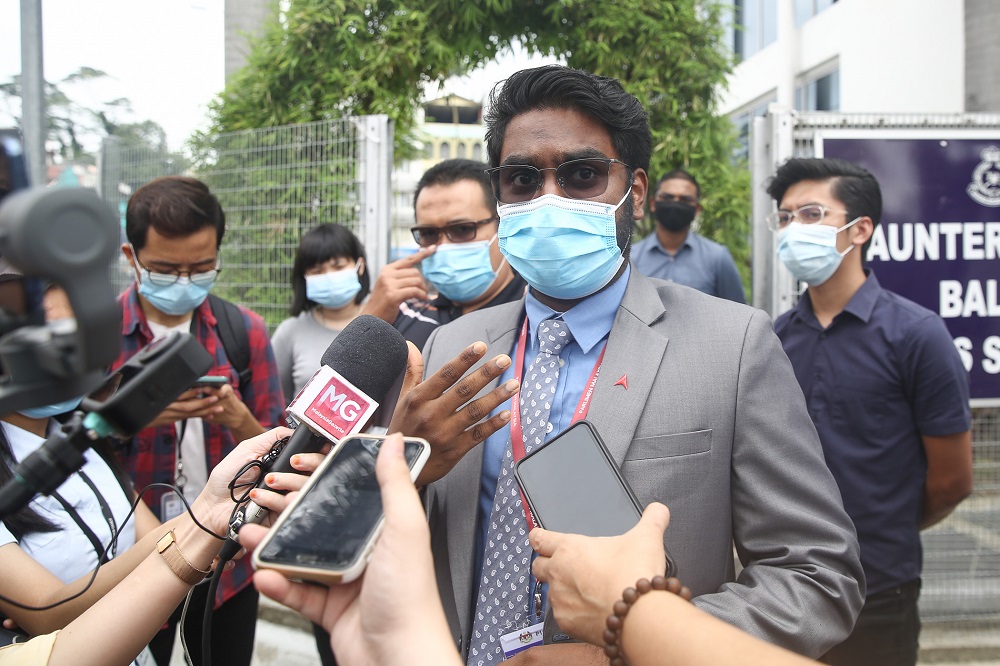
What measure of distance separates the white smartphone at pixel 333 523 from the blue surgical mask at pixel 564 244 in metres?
0.73

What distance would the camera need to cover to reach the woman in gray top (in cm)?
376

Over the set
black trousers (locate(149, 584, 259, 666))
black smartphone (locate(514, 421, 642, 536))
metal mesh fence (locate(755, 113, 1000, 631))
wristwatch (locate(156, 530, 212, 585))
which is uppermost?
black smartphone (locate(514, 421, 642, 536))

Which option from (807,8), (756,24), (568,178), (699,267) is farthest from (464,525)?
(756,24)

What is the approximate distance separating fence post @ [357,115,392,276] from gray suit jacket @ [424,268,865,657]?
2.88 metres

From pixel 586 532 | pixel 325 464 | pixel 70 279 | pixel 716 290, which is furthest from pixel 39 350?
pixel 716 290

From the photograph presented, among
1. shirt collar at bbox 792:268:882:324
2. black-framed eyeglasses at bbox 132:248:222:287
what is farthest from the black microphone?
shirt collar at bbox 792:268:882:324

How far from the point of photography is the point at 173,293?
276cm

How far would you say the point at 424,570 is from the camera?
3.26 ft

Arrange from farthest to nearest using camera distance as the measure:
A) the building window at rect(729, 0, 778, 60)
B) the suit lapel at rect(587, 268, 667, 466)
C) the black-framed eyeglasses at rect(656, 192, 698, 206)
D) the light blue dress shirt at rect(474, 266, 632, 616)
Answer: the building window at rect(729, 0, 778, 60), the black-framed eyeglasses at rect(656, 192, 698, 206), the light blue dress shirt at rect(474, 266, 632, 616), the suit lapel at rect(587, 268, 667, 466)

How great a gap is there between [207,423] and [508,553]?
1769 millimetres

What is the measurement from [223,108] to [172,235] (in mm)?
3863

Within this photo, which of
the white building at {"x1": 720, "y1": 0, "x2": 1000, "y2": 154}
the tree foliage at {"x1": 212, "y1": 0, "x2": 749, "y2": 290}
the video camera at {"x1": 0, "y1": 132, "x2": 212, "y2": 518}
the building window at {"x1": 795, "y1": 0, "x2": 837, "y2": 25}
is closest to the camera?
the video camera at {"x1": 0, "y1": 132, "x2": 212, "y2": 518}

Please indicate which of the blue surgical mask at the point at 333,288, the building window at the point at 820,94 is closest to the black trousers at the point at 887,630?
the blue surgical mask at the point at 333,288

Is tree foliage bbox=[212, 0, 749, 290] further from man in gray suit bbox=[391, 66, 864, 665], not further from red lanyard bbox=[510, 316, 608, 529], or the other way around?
red lanyard bbox=[510, 316, 608, 529]
